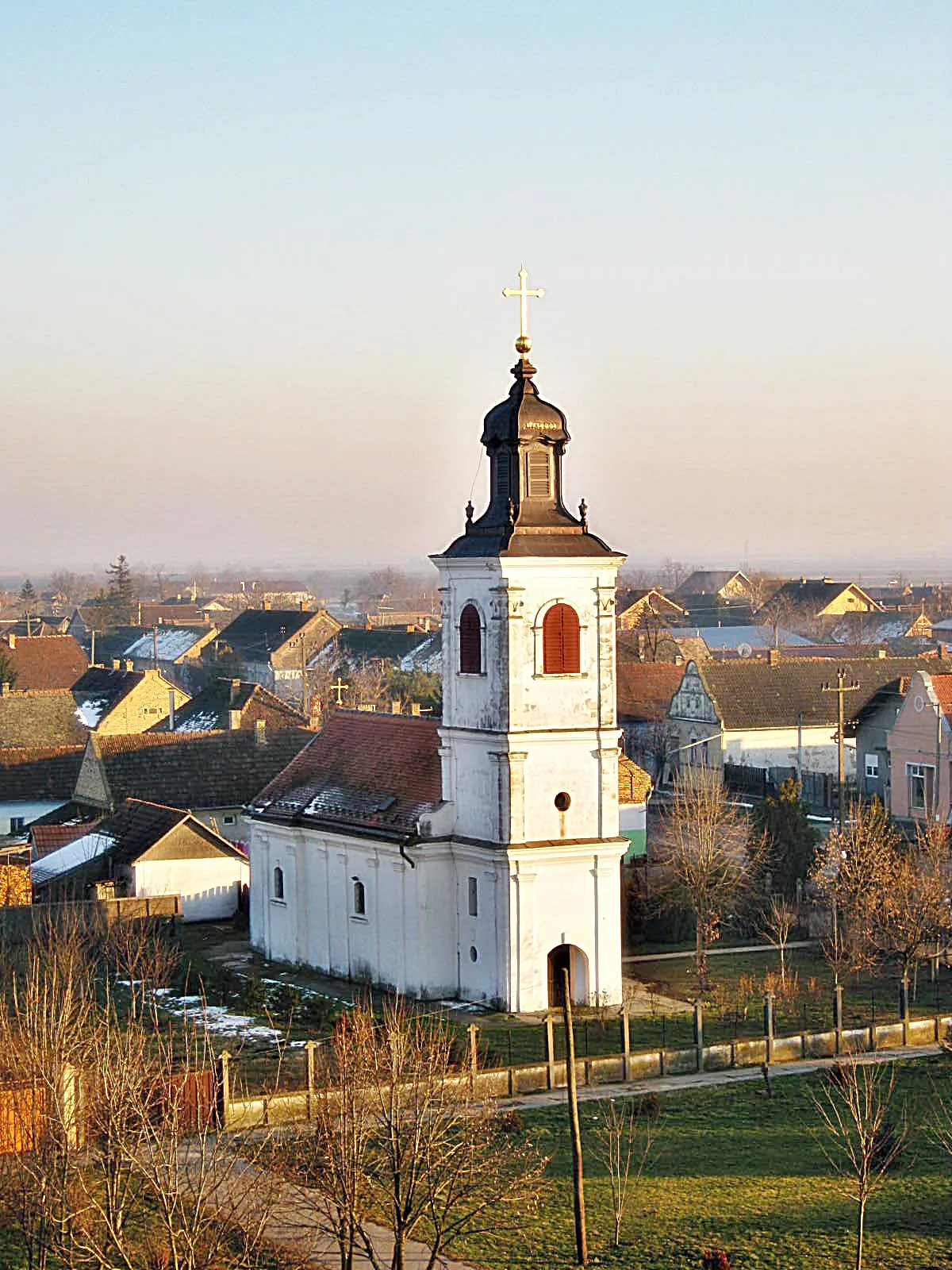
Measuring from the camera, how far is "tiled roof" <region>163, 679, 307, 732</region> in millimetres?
64625

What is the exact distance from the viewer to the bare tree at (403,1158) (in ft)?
67.3

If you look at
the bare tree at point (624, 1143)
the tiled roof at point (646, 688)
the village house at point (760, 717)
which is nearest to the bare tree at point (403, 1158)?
the bare tree at point (624, 1143)

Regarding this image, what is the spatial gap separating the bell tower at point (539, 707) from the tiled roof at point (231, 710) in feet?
88.8

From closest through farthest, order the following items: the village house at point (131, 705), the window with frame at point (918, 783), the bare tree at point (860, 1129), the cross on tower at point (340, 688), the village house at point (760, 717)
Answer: the bare tree at point (860, 1129) < the window with frame at point (918, 783) < the cross on tower at point (340, 688) < the village house at point (760, 717) < the village house at point (131, 705)

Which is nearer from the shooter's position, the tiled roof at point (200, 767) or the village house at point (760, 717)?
the tiled roof at point (200, 767)

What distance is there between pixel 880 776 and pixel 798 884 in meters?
14.7

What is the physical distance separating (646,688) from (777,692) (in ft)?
25.0

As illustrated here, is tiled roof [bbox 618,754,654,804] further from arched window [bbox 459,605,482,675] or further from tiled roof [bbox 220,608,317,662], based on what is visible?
tiled roof [bbox 220,608,317,662]

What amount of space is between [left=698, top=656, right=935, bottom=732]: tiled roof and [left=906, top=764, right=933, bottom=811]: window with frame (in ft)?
22.5

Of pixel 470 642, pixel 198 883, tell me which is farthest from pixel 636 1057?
pixel 198 883

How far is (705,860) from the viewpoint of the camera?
4097 cm

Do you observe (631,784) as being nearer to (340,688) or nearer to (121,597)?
(340,688)

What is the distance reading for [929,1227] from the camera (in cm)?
2353

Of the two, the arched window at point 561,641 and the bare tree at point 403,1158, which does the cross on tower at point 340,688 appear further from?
the bare tree at point 403,1158
